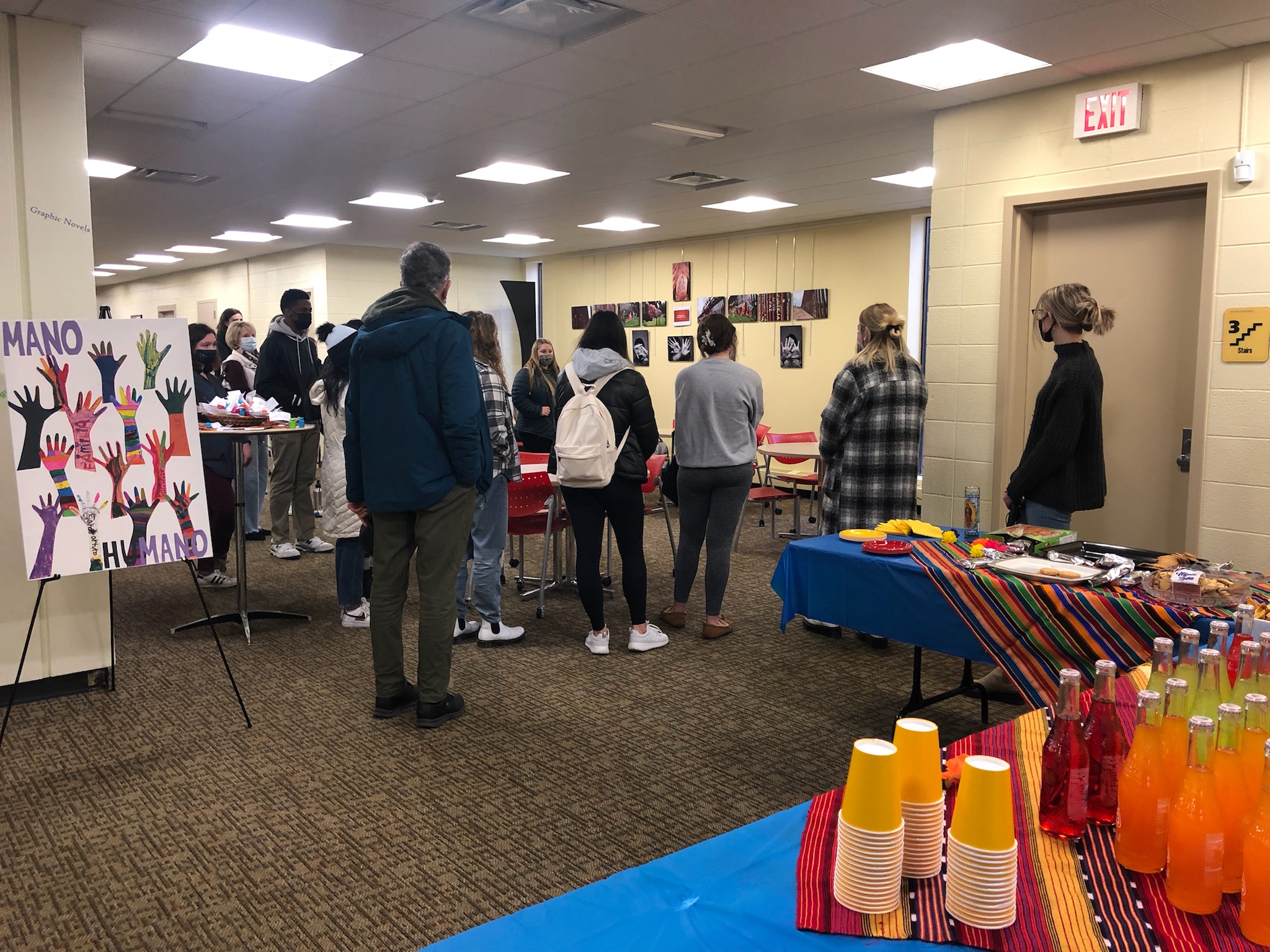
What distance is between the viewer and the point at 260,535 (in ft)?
23.4

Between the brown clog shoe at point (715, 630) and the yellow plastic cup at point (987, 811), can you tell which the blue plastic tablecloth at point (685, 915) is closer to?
the yellow plastic cup at point (987, 811)

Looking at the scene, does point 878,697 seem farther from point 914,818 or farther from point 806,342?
point 806,342

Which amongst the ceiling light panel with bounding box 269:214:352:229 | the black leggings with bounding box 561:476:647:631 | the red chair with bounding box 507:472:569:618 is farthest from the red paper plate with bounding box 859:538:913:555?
the ceiling light panel with bounding box 269:214:352:229

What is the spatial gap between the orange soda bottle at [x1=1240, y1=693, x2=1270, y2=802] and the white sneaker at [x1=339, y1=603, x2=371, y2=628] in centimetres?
417

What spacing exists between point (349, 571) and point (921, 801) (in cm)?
399

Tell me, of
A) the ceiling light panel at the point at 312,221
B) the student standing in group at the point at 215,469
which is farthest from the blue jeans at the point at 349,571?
the ceiling light panel at the point at 312,221

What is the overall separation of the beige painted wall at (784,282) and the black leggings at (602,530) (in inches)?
193

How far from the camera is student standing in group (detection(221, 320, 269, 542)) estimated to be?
6.52 m

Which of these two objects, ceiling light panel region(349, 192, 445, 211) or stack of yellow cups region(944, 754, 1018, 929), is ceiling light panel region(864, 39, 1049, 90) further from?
ceiling light panel region(349, 192, 445, 211)

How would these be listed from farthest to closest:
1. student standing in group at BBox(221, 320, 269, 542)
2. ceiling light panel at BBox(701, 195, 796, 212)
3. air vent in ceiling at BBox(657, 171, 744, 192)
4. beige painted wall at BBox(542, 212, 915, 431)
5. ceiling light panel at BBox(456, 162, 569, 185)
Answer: beige painted wall at BBox(542, 212, 915, 431), ceiling light panel at BBox(701, 195, 796, 212), air vent in ceiling at BBox(657, 171, 744, 192), ceiling light panel at BBox(456, 162, 569, 185), student standing in group at BBox(221, 320, 269, 542)

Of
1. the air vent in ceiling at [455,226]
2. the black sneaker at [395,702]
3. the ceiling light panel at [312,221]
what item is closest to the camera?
the black sneaker at [395,702]

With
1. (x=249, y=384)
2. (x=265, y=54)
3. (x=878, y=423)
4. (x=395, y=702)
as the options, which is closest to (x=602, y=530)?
(x=395, y=702)

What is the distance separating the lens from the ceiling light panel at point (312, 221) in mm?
9211

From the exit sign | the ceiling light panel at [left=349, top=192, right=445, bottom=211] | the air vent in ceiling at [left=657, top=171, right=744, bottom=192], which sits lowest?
the exit sign
